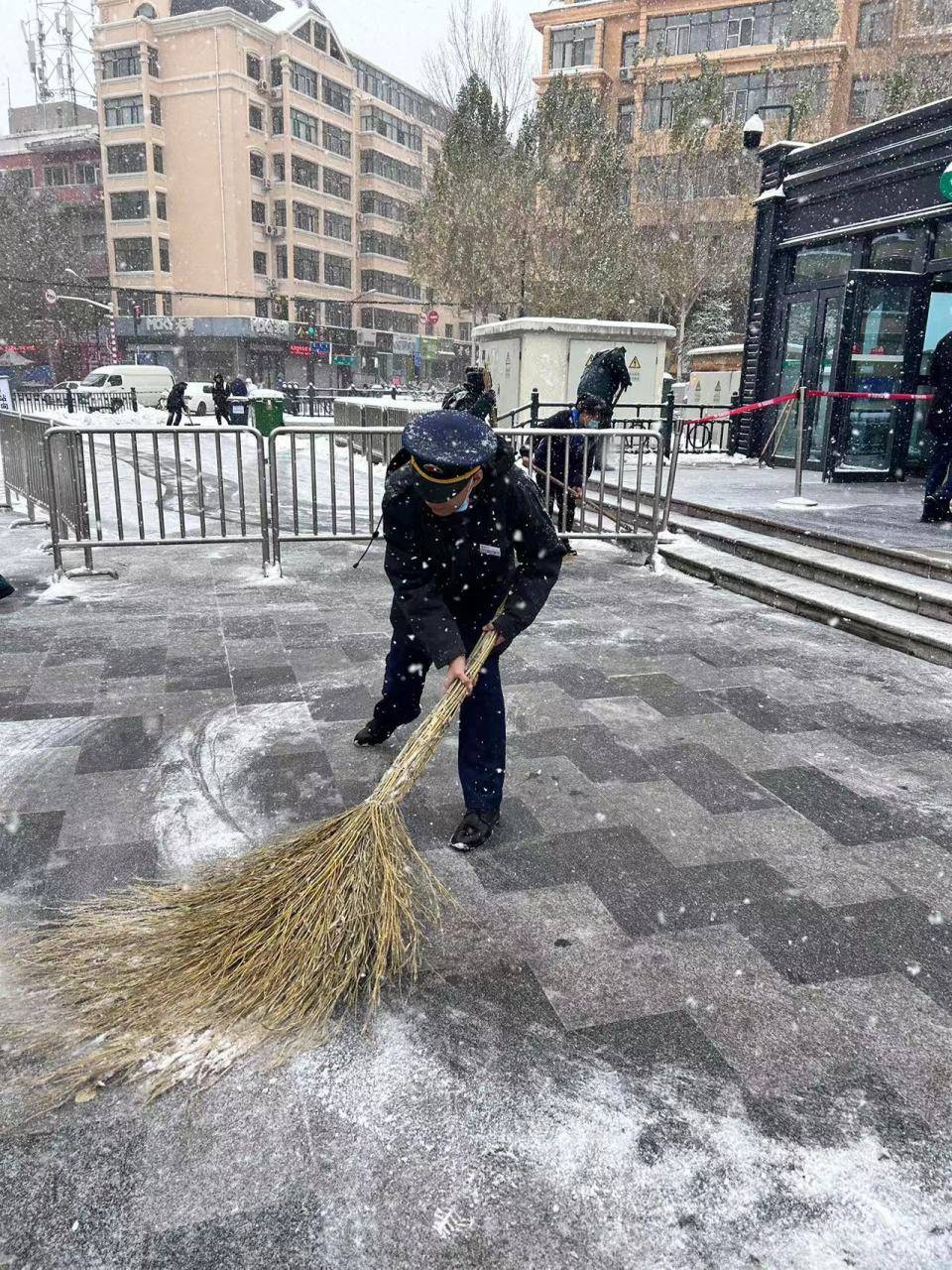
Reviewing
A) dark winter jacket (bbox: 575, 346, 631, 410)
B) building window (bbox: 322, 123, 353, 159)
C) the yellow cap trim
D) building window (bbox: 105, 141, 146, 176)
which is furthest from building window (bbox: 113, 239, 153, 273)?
the yellow cap trim

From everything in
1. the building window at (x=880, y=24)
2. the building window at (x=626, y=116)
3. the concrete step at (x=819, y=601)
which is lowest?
the concrete step at (x=819, y=601)

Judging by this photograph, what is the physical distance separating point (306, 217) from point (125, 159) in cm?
1062

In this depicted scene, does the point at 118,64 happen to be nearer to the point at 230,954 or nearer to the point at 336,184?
the point at 336,184

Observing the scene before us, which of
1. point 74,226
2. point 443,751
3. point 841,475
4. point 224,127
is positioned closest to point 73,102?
Result: point 74,226

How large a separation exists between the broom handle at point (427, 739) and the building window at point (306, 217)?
57.5 metres

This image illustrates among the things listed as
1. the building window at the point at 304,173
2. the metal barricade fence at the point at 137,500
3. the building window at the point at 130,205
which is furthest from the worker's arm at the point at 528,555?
the building window at the point at 304,173

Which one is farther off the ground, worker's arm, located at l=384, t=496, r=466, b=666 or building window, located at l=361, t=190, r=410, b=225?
building window, located at l=361, t=190, r=410, b=225

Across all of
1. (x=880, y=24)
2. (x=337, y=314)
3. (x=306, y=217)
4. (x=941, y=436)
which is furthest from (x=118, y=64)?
(x=941, y=436)

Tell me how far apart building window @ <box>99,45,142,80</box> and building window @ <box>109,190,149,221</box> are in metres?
6.60

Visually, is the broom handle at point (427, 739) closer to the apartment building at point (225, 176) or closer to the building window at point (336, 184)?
the apartment building at point (225, 176)

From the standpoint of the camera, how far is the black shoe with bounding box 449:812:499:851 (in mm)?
3182

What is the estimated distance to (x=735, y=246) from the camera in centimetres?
2962

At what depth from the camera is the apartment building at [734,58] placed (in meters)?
26.2

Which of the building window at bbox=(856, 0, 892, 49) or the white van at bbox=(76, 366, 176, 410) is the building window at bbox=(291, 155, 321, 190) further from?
the building window at bbox=(856, 0, 892, 49)
